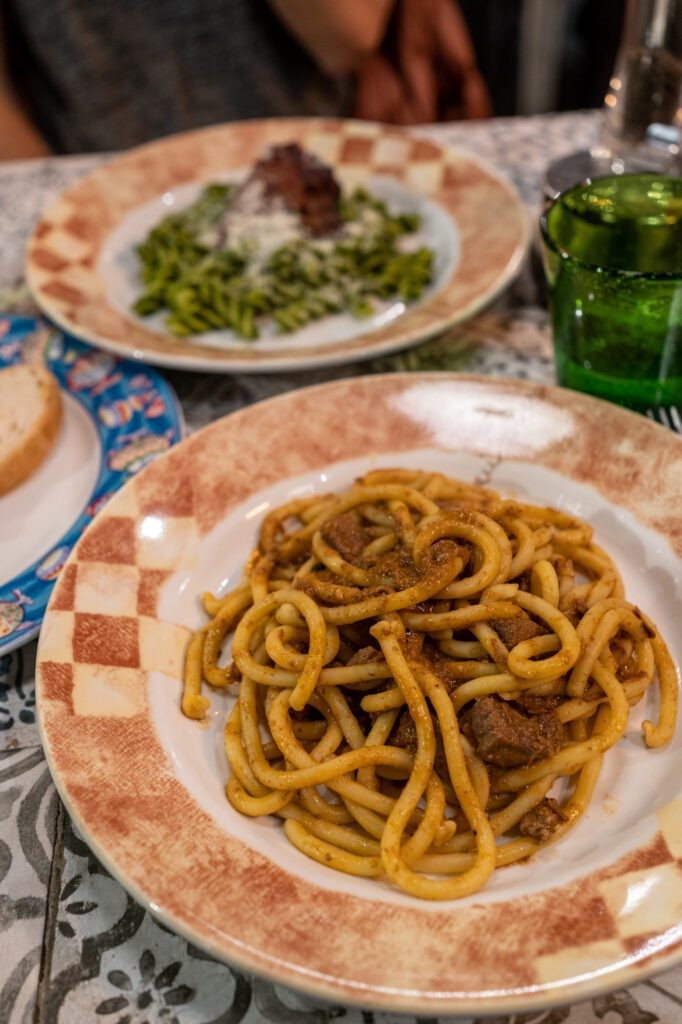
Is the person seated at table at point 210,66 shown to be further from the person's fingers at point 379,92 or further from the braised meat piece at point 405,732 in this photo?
the braised meat piece at point 405,732

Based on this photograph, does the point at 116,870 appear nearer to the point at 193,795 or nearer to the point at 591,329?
the point at 193,795

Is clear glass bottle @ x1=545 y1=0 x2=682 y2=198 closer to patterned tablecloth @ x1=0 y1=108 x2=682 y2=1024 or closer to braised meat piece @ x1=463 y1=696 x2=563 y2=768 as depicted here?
braised meat piece @ x1=463 y1=696 x2=563 y2=768

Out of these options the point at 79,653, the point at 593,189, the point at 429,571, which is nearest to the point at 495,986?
the point at 429,571

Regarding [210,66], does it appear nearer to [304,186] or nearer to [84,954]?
[304,186]

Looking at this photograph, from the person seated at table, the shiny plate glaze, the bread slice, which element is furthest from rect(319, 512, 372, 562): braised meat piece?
the person seated at table

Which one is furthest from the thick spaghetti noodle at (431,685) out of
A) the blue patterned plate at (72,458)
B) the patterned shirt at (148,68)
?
the patterned shirt at (148,68)

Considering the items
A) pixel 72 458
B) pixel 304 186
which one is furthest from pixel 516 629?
pixel 304 186
